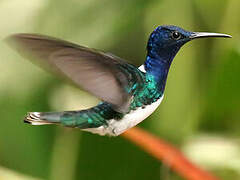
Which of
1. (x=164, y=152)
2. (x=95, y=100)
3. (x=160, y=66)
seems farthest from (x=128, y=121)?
(x=95, y=100)

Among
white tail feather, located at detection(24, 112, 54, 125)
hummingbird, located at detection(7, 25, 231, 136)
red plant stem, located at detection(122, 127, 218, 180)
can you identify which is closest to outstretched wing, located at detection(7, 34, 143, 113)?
hummingbird, located at detection(7, 25, 231, 136)

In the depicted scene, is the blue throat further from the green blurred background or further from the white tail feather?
the green blurred background

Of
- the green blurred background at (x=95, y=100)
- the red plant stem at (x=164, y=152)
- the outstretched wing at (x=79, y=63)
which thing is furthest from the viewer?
the green blurred background at (x=95, y=100)

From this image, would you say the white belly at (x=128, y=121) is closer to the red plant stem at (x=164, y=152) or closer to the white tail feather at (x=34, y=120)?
the white tail feather at (x=34, y=120)

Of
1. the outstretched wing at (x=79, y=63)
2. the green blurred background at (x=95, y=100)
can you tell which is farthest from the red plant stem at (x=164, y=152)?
the outstretched wing at (x=79, y=63)

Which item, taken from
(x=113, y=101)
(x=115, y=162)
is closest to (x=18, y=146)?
(x=115, y=162)

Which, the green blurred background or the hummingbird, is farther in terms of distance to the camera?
the green blurred background

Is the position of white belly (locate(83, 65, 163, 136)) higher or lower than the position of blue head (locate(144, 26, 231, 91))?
lower

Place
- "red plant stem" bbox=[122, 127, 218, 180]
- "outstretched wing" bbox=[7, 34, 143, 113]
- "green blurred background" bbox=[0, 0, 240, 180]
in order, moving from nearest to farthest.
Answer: "outstretched wing" bbox=[7, 34, 143, 113], "red plant stem" bbox=[122, 127, 218, 180], "green blurred background" bbox=[0, 0, 240, 180]
